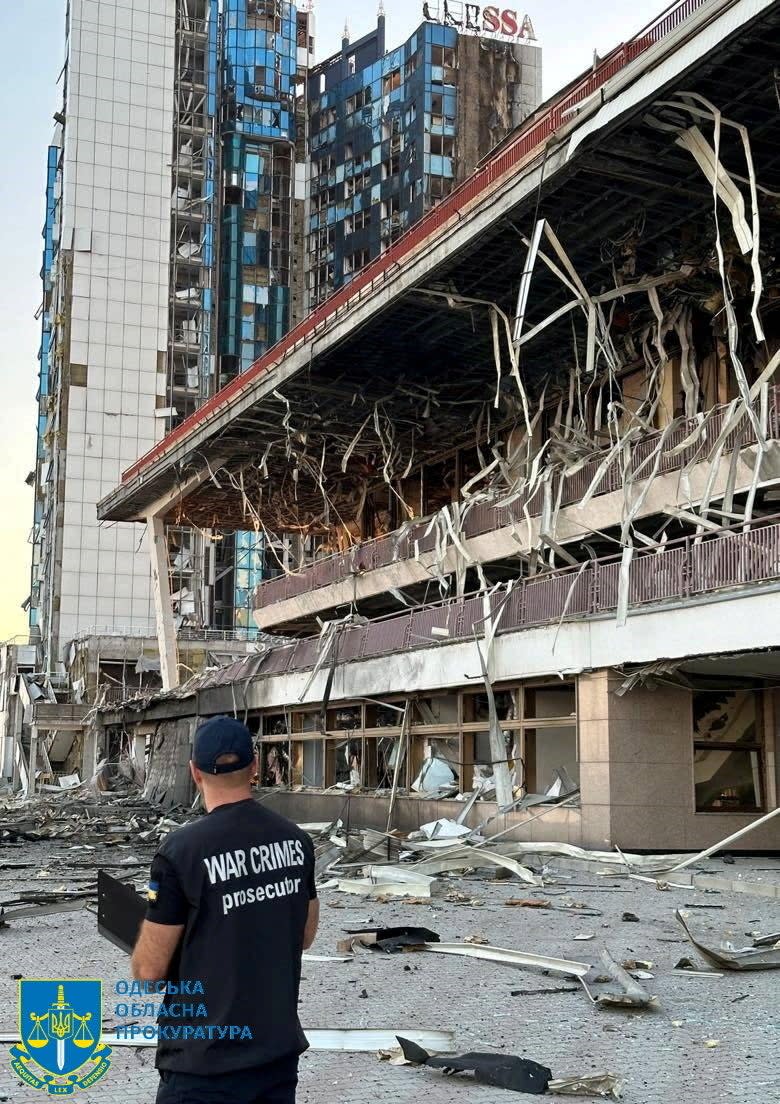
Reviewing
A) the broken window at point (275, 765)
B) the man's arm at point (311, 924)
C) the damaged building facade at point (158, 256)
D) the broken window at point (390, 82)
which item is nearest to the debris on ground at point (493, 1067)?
the man's arm at point (311, 924)

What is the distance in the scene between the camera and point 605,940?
11.3m

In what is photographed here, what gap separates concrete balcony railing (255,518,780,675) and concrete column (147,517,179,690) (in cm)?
2081

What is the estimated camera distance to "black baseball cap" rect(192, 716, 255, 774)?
13.0 feet

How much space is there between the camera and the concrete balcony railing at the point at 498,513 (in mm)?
24734

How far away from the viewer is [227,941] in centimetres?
377

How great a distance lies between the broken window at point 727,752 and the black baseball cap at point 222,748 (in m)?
18.8

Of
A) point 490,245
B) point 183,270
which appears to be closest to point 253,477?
point 490,245

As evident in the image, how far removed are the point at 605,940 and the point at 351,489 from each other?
38650mm

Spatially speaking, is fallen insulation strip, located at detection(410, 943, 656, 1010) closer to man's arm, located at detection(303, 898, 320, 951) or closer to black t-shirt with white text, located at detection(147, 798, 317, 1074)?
man's arm, located at detection(303, 898, 320, 951)

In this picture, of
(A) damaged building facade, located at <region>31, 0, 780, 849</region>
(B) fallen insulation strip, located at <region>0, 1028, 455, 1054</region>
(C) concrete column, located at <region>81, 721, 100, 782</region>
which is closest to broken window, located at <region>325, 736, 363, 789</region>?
(A) damaged building facade, located at <region>31, 0, 780, 849</region>

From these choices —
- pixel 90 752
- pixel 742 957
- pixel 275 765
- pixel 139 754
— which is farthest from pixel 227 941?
pixel 90 752

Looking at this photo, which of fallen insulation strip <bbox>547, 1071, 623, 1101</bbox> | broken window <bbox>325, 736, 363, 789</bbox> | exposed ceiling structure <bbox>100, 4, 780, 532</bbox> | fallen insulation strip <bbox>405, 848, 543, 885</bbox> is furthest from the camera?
broken window <bbox>325, 736, 363, 789</bbox>

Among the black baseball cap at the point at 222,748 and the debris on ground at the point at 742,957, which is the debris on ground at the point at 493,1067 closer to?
the black baseball cap at the point at 222,748

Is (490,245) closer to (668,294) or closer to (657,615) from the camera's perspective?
(668,294)
